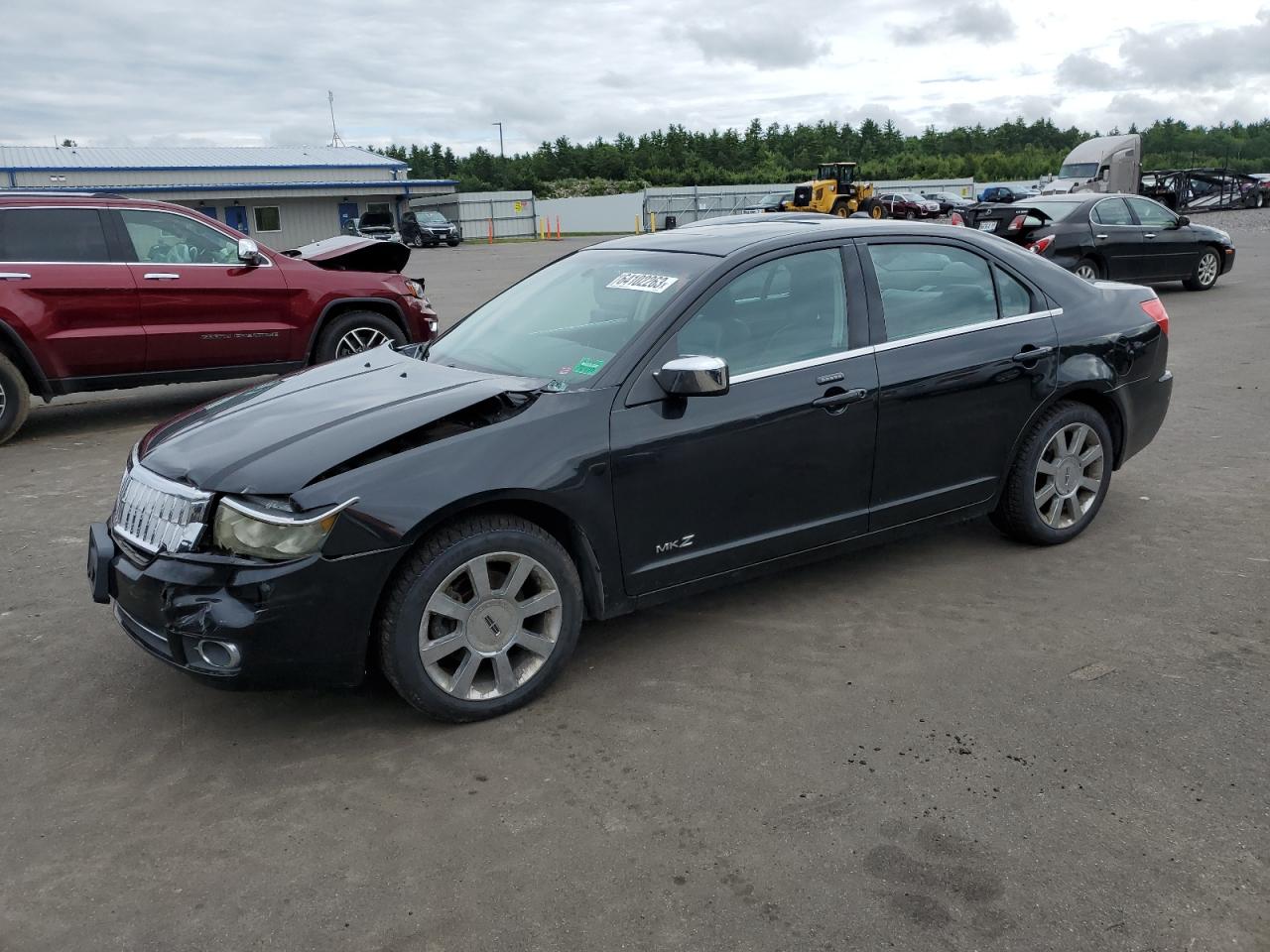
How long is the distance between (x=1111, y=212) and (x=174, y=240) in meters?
12.2

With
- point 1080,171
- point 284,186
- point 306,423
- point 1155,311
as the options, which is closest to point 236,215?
point 284,186

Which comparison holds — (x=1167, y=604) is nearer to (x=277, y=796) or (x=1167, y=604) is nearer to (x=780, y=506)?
(x=780, y=506)

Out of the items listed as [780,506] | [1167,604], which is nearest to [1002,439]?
[1167,604]

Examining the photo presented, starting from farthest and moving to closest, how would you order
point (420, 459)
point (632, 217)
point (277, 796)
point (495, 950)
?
point (632, 217), point (420, 459), point (277, 796), point (495, 950)

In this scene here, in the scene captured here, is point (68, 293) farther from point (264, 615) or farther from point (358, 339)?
point (264, 615)

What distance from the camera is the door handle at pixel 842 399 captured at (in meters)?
4.23

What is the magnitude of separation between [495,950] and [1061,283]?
163 inches

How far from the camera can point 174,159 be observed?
54.2m

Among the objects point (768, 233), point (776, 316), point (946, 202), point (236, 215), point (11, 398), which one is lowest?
point (236, 215)

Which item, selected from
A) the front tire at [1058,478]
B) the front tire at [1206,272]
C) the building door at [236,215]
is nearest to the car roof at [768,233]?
the front tire at [1058,478]

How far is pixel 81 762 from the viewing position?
11.4 ft

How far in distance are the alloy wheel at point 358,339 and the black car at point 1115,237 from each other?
9.42 meters

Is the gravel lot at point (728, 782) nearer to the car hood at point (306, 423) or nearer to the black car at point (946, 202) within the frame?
the car hood at point (306, 423)

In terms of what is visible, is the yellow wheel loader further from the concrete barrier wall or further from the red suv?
the red suv
